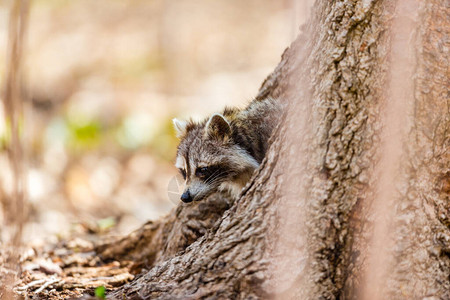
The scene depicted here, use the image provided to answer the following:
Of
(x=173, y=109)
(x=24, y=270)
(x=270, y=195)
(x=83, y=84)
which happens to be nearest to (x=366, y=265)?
(x=270, y=195)

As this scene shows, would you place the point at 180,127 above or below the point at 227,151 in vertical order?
above

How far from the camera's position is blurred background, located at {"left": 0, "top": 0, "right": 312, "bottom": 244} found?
902 centimetres

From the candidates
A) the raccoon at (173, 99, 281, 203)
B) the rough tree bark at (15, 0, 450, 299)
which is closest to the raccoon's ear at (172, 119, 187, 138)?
the raccoon at (173, 99, 281, 203)

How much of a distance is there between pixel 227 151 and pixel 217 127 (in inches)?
9.7

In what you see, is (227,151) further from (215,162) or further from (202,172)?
(202,172)

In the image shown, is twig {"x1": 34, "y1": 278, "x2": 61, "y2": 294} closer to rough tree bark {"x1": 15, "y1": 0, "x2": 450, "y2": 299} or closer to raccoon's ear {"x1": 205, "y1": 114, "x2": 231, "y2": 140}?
rough tree bark {"x1": 15, "y1": 0, "x2": 450, "y2": 299}

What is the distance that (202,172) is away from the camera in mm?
5070

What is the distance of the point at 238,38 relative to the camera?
1778 centimetres

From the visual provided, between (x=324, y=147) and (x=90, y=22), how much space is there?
587 inches

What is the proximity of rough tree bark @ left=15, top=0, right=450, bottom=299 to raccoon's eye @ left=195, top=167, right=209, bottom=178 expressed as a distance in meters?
1.65

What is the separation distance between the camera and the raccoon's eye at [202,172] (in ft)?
Answer: 16.6

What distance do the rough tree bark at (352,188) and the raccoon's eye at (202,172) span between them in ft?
5.41

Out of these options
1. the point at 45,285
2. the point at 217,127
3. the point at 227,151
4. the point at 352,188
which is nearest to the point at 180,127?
the point at 217,127

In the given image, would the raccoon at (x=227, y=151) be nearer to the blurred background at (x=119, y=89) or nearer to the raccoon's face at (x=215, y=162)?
the raccoon's face at (x=215, y=162)
